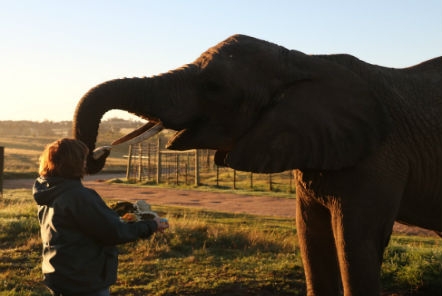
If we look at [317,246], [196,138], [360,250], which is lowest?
[317,246]

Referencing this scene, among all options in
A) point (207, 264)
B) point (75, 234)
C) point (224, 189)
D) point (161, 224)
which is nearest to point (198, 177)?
point (224, 189)

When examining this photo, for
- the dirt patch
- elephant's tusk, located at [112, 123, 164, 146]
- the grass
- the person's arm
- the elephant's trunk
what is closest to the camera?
the person's arm

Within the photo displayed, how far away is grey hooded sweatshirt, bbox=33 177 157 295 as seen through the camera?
2.82 metres

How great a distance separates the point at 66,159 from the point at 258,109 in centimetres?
140

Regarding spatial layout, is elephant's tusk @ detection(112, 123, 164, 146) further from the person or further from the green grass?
the green grass

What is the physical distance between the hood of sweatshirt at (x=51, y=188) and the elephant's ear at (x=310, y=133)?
113 cm

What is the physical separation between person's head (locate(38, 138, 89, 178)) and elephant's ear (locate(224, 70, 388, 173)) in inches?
40.9

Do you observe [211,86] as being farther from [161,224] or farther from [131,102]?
[161,224]

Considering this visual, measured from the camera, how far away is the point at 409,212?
11.9ft

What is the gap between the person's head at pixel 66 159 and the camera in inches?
112

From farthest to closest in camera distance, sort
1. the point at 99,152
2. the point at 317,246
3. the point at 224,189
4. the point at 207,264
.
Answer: the point at 224,189, the point at 207,264, the point at 317,246, the point at 99,152

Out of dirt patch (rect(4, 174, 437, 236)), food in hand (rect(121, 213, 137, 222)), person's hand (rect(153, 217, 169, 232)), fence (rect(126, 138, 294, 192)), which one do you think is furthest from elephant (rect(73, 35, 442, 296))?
fence (rect(126, 138, 294, 192))

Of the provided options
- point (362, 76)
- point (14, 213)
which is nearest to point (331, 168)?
point (362, 76)

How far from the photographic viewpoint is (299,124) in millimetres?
3225
